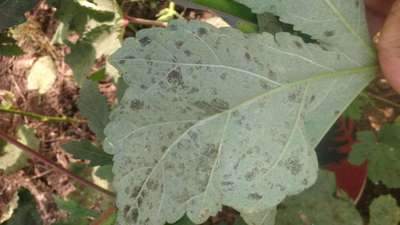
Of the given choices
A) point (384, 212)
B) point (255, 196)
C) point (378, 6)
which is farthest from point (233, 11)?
point (384, 212)

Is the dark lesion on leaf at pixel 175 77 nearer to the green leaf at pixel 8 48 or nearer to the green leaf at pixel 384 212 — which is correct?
the green leaf at pixel 8 48

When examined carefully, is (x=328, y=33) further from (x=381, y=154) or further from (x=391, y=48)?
Result: (x=381, y=154)

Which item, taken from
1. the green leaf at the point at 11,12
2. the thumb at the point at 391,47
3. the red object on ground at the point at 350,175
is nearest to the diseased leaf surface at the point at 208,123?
the thumb at the point at 391,47

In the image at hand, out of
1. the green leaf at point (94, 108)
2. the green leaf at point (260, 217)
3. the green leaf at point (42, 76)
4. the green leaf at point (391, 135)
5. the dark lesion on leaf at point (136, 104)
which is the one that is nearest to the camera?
the dark lesion on leaf at point (136, 104)

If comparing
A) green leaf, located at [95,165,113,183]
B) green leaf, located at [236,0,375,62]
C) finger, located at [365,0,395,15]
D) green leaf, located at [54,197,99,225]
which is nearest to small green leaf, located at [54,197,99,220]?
green leaf, located at [54,197,99,225]

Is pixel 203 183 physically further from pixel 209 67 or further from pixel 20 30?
pixel 20 30
